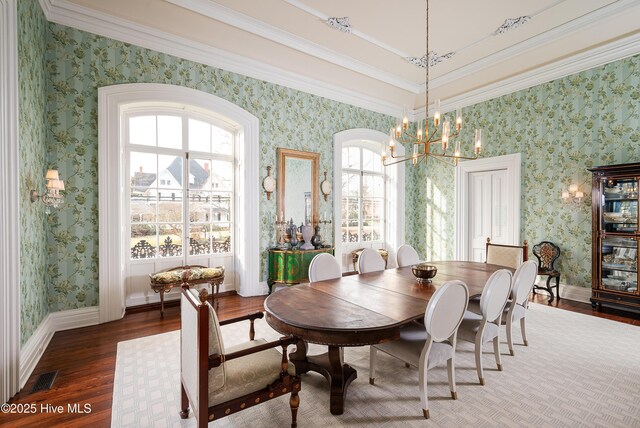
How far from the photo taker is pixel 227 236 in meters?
5.01

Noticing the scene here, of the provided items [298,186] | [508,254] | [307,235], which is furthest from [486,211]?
[298,186]

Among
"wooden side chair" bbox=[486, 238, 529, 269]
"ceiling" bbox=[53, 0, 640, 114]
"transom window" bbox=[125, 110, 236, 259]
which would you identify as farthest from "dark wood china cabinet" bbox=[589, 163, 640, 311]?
"transom window" bbox=[125, 110, 236, 259]

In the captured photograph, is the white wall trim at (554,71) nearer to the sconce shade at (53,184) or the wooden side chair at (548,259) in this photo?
the wooden side chair at (548,259)

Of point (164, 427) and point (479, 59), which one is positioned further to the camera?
point (479, 59)

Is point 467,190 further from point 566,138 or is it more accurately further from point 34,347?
point 34,347

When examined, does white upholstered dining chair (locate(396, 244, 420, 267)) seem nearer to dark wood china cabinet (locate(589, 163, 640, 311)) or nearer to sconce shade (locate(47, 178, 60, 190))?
dark wood china cabinet (locate(589, 163, 640, 311))

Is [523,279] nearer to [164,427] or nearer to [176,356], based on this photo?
[164,427]

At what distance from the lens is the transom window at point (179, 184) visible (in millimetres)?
4281

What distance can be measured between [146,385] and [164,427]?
59 cm

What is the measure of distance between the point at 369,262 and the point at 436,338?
1.75 metres

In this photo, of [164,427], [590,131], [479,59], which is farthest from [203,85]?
[590,131]

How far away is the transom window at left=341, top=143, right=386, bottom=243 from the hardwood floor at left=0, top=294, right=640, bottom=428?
8.79 feet

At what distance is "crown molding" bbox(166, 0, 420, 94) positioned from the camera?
3586 mm

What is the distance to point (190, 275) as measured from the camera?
4.08 m
